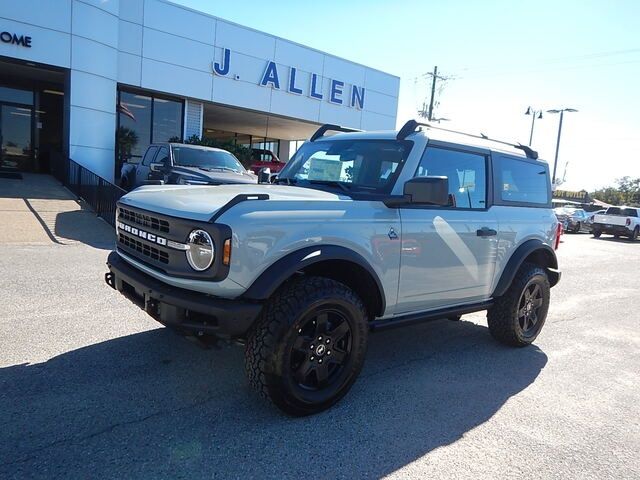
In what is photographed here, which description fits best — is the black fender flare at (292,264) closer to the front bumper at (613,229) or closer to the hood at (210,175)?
the hood at (210,175)

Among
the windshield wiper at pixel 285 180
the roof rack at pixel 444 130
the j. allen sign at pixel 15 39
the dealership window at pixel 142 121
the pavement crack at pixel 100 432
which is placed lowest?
the pavement crack at pixel 100 432

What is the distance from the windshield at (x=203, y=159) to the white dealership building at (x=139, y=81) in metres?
6.38

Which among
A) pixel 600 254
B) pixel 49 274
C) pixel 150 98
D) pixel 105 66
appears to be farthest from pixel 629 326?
pixel 150 98

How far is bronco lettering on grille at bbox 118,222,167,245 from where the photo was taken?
324 cm

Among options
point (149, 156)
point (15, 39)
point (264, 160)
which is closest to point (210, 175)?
point (149, 156)

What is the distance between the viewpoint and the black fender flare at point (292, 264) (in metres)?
2.96

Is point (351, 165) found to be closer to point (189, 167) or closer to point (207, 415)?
point (207, 415)

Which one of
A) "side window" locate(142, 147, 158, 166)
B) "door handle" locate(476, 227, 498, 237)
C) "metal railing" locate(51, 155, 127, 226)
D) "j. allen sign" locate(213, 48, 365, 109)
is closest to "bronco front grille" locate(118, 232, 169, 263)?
"door handle" locate(476, 227, 498, 237)

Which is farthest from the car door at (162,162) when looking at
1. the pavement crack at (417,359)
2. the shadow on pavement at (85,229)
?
the pavement crack at (417,359)

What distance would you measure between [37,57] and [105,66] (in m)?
1.91

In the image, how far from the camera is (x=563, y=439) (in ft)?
10.7

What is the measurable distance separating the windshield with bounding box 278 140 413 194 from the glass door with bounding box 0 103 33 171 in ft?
57.7

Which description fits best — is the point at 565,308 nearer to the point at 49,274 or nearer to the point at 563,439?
the point at 563,439

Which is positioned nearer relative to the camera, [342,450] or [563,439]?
[342,450]
